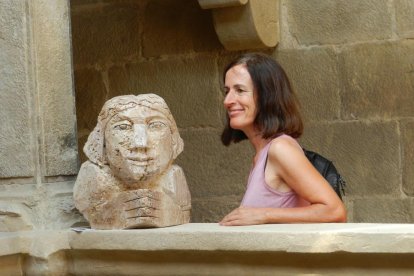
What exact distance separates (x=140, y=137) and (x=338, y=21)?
7.53 ft

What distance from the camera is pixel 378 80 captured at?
207 inches

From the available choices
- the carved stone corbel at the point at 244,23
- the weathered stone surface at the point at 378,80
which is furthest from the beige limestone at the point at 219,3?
the weathered stone surface at the point at 378,80

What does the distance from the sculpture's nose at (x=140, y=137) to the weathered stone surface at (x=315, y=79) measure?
2158 millimetres

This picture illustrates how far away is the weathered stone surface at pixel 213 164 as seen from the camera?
549cm

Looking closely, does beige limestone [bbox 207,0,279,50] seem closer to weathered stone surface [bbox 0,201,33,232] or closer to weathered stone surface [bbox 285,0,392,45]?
weathered stone surface [bbox 285,0,392,45]

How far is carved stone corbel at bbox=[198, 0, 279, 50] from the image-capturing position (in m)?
5.12

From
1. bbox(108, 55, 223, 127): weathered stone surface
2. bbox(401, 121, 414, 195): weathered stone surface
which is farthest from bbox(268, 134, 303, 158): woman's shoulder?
bbox(108, 55, 223, 127): weathered stone surface

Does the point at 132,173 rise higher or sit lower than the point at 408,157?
higher

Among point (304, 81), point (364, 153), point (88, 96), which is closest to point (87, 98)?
point (88, 96)

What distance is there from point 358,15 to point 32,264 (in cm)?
265

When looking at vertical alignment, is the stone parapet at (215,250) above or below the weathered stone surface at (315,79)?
below

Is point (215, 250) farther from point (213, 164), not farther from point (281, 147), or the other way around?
point (213, 164)

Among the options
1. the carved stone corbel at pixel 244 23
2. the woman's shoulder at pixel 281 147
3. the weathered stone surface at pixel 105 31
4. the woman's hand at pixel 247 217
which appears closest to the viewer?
the woman's hand at pixel 247 217

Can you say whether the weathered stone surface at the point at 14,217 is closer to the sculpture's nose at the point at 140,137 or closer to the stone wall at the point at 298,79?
the sculpture's nose at the point at 140,137
